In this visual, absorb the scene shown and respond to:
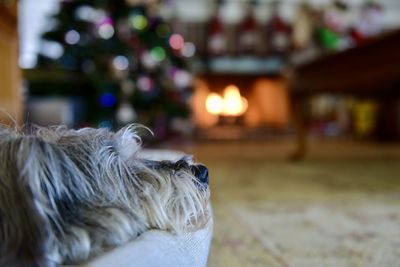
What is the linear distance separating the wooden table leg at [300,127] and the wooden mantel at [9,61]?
6.45 feet

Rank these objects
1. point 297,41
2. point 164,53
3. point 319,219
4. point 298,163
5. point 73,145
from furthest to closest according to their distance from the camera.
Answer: point 297,41 < point 164,53 < point 298,163 < point 319,219 < point 73,145

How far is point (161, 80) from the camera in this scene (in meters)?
4.11

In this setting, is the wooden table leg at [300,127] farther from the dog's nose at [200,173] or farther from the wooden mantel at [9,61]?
the dog's nose at [200,173]

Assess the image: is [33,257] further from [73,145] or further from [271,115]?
[271,115]

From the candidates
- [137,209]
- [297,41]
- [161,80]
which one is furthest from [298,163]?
[297,41]

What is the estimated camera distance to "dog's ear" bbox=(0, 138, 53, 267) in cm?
57

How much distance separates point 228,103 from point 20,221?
6.17 meters

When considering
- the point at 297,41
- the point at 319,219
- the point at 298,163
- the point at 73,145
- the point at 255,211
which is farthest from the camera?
the point at 297,41

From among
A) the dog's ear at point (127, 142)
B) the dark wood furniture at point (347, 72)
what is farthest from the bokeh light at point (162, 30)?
the dog's ear at point (127, 142)

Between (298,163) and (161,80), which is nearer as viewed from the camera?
(298,163)

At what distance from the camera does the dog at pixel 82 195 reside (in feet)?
1.90

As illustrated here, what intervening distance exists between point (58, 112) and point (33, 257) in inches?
111

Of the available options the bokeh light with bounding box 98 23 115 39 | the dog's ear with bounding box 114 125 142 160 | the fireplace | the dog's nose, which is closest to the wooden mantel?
the bokeh light with bounding box 98 23 115 39

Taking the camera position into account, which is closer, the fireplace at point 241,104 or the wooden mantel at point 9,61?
the wooden mantel at point 9,61
